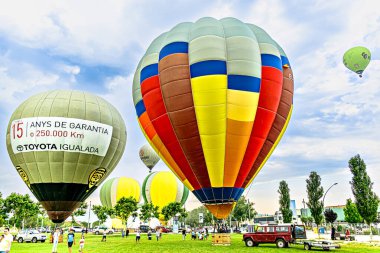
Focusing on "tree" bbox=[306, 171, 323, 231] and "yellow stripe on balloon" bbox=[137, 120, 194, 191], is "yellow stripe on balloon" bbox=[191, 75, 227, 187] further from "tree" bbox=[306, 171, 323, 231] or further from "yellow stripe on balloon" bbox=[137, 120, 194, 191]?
"tree" bbox=[306, 171, 323, 231]

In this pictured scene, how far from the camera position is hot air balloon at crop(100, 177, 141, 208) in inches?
3054

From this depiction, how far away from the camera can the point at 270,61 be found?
2488 cm

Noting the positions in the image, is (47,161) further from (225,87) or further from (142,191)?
(142,191)

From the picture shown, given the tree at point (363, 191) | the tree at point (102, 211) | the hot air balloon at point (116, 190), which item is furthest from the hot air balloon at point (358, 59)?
the hot air balloon at point (116, 190)

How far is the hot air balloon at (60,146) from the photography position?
1111 inches

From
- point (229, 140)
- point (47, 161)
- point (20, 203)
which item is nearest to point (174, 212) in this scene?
Result: point (20, 203)

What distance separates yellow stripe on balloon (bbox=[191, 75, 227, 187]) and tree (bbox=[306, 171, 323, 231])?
2491 cm

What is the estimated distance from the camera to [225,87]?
76.4ft

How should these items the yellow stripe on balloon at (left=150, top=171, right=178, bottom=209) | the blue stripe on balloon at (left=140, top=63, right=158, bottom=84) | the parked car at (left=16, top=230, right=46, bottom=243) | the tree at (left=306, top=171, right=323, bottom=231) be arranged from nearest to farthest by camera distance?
the blue stripe on balloon at (left=140, top=63, right=158, bottom=84) → the parked car at (left=16, top=230, right=46, bottom=243) → the tree at (left=306, top=171, right=323, bottom=231) → the yellow stripe on balloon at (left=150, top=171, right=178, bottom=209)

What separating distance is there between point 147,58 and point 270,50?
372 inches

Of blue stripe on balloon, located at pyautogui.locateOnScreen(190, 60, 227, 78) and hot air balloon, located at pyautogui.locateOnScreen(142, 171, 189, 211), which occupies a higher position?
blue stripe on balloon, located at pyautogui.locateOnScreen(190, 60, 227, 78)

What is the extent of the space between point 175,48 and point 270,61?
22.9ft

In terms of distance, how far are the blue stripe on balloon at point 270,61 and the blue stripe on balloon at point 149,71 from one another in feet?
25.9

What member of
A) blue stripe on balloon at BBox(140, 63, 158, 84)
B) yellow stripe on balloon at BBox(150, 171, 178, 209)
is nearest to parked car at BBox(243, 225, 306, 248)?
blue stripe on balloon at BBox(140, 63, 158, 84)
